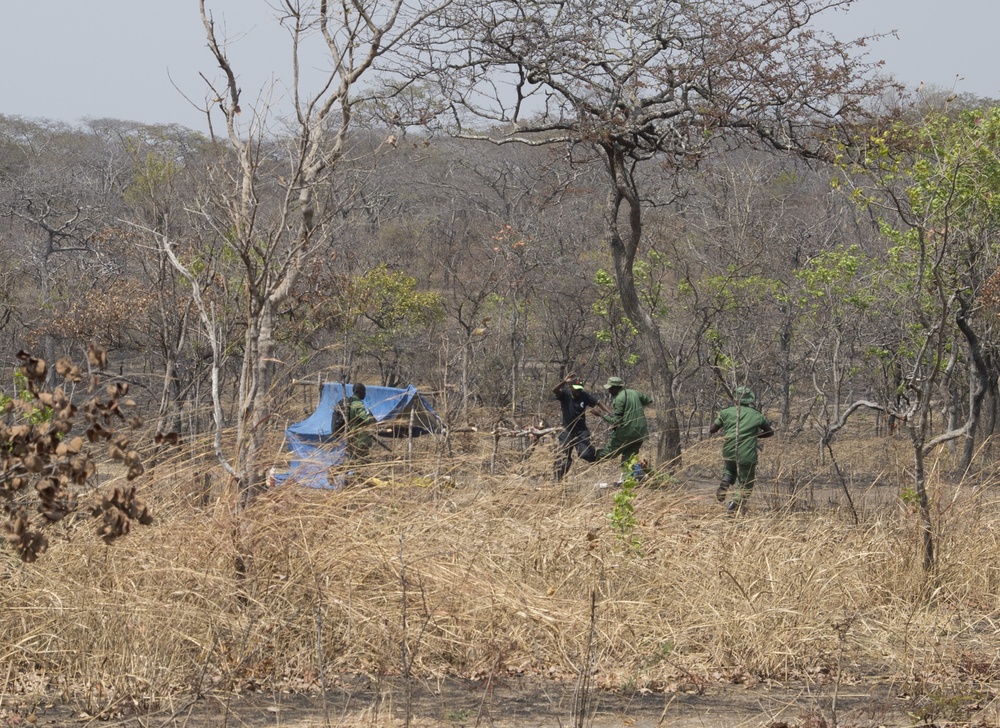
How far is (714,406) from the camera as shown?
24.0 m

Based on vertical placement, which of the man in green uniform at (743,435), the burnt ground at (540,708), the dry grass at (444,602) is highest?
the man in green uniform at (743,435)

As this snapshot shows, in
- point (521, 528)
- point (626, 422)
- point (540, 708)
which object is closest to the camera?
point (540, 708)

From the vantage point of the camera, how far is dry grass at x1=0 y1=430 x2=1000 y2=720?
18.2 ft

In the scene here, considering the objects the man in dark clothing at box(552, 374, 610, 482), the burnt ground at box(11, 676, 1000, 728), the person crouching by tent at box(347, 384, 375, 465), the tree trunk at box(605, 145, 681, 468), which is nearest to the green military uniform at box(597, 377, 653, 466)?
the man in dark clothing at box(552, 374, 610, 482)

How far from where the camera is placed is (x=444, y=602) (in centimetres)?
600

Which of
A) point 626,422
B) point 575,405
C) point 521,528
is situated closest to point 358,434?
point 521,528

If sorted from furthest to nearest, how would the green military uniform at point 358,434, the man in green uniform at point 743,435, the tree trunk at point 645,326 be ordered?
1. the tree trunk at point 645,326
2. the man in green uniform at point 743,435
3. the green military uniform at point 358,434

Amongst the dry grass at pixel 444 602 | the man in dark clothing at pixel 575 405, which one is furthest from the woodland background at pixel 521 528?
the man in dark clothing at pixel 575 405

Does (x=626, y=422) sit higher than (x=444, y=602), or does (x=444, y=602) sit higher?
(x=626, y=422)

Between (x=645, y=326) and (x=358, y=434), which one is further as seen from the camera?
(x=645, y=326)

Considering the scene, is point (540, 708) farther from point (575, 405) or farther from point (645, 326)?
point (645, 326)

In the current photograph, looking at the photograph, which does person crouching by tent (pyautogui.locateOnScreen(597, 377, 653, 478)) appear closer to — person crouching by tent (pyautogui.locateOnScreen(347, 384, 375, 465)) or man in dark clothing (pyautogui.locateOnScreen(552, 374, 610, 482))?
man in dark clothing (pyautogui.locateOnScreen(552, 374, 610, 482))

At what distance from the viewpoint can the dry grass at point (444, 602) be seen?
5547 millimetres

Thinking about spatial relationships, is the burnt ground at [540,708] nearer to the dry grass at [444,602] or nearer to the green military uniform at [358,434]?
the dry grass at [444,602]
